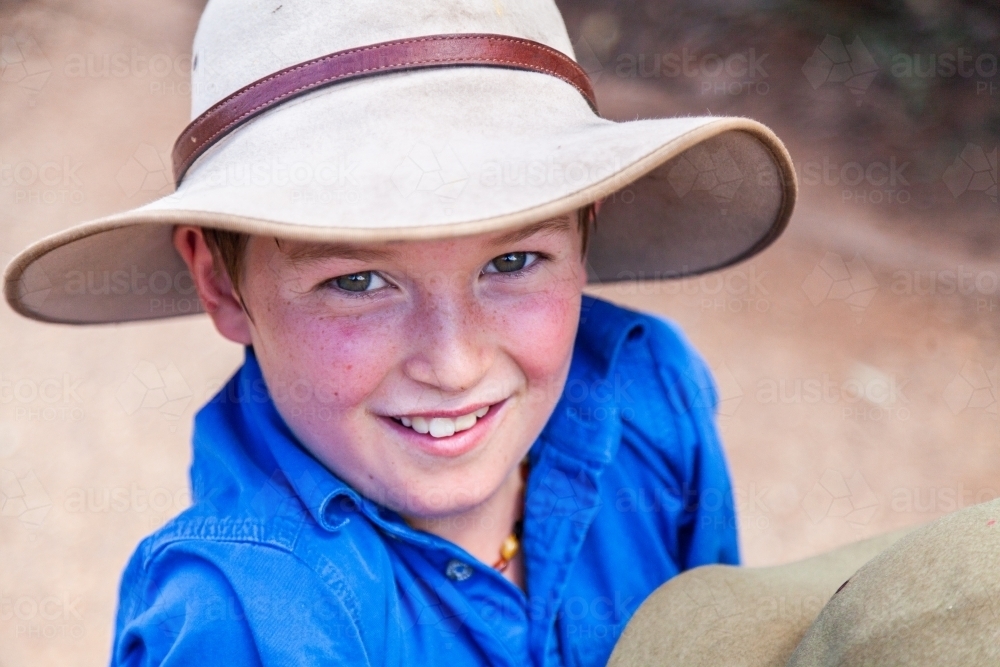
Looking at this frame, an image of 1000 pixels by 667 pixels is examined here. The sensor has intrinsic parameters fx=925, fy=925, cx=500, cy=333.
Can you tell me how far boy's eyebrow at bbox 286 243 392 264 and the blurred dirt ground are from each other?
1.47m

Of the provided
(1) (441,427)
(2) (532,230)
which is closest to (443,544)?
(1) (441,427)

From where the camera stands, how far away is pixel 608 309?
1.39 m

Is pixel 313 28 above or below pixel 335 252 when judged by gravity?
above

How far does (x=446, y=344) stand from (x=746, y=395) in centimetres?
167

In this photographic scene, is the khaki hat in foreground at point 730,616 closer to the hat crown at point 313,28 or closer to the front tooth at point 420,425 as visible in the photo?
the front tooth at point 420,425

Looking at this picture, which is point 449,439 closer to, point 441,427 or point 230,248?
point 441,427

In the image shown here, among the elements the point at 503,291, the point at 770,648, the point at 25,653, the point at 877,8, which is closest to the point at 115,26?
the point at 25,653

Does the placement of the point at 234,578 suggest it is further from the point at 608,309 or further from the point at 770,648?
the point at 608,309

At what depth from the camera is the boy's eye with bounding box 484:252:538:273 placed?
3.31ft

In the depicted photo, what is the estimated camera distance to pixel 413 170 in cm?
83

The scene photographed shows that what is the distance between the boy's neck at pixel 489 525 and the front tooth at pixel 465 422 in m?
0.17

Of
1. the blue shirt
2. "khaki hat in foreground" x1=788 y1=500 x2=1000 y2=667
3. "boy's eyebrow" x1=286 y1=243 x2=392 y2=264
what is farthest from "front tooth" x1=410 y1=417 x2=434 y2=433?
"khaki hat in foreground" x1=788 y1=500 x2=1000 y2=667

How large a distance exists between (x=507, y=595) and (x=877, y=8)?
2.25 meters

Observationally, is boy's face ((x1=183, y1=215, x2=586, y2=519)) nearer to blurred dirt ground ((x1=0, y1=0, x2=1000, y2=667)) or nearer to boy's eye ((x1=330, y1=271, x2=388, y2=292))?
boy's eye ((x1=330, y1=271, x2=388, y2=292))
